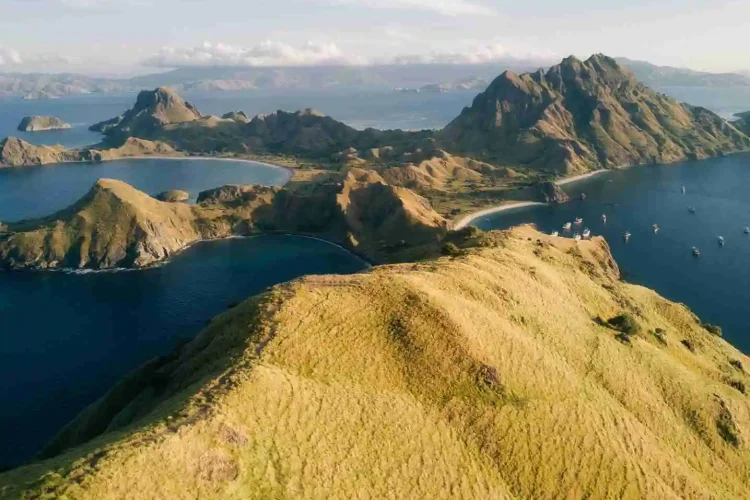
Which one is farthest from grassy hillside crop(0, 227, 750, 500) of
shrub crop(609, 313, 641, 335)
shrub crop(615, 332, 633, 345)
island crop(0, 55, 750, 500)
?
shrub crop(609, 313, 641, 335)

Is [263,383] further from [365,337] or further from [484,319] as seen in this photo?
[484,319]

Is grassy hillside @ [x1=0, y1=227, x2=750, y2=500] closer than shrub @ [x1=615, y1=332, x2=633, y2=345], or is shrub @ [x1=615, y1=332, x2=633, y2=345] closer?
grassy hillside @ [x1=0, y1=227, x2=750, y2=500]

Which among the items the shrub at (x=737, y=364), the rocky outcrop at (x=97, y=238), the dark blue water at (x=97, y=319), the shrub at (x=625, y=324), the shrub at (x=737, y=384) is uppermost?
the shrub at (x=625, y=324)

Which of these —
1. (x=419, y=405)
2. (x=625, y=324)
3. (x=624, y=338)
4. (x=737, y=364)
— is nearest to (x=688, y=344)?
(x=737, y=364)

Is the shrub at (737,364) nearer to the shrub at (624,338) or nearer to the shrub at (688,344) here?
the shrub at (688,344)

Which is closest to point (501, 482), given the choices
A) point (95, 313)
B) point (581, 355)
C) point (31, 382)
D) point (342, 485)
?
point (342, 485)

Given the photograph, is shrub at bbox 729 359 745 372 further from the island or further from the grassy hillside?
the grassy hillside

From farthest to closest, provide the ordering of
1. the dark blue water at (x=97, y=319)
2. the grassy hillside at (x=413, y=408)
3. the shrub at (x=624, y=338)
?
the dark blue water at (x=97, y=319), the shrub at (x=624, y=338), the grassy hillside at (x=413, y=408)

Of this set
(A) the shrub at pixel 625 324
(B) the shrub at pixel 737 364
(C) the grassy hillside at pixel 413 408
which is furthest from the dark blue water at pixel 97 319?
(B) the shrub at pixel 737 364
